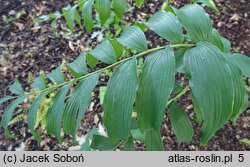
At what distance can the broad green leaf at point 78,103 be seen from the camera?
2.89 ft

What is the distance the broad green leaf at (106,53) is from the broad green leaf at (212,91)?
29cm

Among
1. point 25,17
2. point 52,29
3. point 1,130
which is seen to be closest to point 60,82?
point 1,130

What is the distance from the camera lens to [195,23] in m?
0.95

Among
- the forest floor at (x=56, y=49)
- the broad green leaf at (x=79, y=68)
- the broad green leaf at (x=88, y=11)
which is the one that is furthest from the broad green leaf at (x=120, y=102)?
the forest floor at (x=56, y=49)

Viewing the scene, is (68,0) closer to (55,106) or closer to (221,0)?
(221,0)

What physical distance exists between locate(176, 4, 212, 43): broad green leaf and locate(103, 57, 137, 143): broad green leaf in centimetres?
22

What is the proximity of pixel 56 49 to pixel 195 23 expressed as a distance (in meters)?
1.69

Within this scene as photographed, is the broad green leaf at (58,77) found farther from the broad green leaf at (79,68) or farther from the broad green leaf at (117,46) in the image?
the broad green leaf at (117,46)

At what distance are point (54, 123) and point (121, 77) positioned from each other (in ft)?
0.93

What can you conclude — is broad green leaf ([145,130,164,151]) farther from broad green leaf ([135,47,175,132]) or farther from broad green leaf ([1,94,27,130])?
broad green leaf ([1,94,27,130])

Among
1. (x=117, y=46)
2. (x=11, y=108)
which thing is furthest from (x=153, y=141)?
(x=11, y=108)

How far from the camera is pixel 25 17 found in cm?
266

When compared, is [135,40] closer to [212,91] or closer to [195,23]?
[195,23]

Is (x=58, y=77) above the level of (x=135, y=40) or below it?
below
